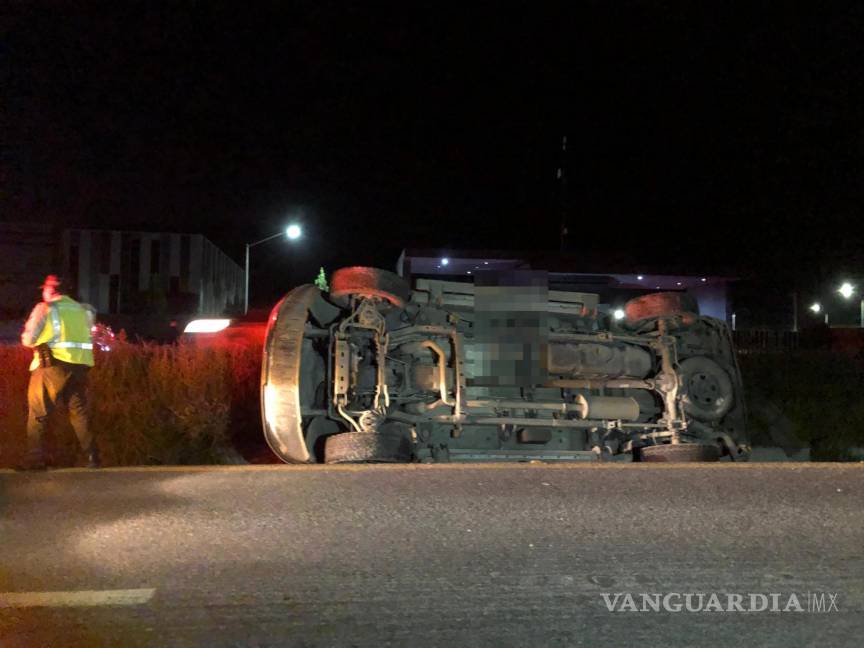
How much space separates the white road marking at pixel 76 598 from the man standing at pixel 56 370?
120 inches

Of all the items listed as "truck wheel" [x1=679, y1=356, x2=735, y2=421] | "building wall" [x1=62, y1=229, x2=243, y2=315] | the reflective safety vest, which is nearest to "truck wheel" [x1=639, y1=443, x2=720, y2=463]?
"truck wheel" [x1=679, y1=356, x2=735, y2=421]

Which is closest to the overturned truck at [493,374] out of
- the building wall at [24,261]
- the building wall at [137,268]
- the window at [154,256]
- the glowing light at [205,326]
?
the glowing light at [205,326]

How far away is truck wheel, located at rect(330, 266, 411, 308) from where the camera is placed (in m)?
7.26

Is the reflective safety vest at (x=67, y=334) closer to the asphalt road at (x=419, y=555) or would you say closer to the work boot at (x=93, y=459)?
the work boot at (x=93, y=459)

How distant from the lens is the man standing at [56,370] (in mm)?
6785

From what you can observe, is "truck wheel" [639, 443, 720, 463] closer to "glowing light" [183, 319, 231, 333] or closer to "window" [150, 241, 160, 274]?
"glowing light" [183, 319, 231, 333]

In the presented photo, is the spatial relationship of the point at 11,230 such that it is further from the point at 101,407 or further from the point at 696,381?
the point at 696,381

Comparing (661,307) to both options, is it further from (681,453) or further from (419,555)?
(419,555)

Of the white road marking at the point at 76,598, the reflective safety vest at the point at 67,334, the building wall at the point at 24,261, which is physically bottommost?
the white road marking at the point at 76,598

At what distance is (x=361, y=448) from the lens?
22.0 ft

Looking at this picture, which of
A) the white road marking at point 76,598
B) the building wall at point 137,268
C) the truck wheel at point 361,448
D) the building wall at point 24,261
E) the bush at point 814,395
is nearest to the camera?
the white road marking at point 76,598

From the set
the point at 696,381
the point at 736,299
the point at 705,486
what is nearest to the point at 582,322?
the point at 696,381

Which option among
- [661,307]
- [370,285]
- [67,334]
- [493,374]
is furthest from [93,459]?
[661,307]

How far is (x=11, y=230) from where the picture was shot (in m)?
33.6
